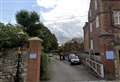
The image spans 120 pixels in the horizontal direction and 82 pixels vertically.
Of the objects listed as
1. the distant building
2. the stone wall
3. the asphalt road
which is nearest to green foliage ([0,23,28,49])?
the stone wall

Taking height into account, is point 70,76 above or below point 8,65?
below

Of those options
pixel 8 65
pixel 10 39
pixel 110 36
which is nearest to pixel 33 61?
pixel 8 65

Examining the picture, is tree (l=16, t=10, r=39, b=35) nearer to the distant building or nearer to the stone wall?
the distant building

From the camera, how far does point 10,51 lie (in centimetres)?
1376

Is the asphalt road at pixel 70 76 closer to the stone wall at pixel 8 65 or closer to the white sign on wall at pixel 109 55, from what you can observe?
the white sign on wall at pixel 109 55

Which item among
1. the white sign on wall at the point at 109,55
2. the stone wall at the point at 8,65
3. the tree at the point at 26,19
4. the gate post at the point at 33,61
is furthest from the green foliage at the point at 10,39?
the tree at the point at 26,19

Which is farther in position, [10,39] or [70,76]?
[70,76]

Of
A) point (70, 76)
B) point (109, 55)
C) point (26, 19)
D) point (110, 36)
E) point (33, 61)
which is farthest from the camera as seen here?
point (26, 19)

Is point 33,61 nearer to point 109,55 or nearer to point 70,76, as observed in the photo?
point 70,76

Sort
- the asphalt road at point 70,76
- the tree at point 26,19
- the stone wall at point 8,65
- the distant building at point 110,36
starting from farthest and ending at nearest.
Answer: the tree at point 26,19, the distant building at point 110,36, the asphalt road at point 70,76, the stone wall at point 8,65

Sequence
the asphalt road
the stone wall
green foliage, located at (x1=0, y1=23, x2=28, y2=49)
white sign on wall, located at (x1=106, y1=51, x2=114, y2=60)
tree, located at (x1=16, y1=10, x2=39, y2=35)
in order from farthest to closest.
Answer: tree, located at (x1=16, y1=10, x2=39, y2=35), white sign on wall, located at (x1=106, y1=51, x2=114, y2=60), the asphalt road, green foliage, located at (x1=0, y1=23, x2=28, y2=49), the stone wall

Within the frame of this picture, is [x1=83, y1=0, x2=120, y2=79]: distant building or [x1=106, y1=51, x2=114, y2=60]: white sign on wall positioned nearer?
[x1=106, y1=51, x2=114, y2=60]: white sign on wall

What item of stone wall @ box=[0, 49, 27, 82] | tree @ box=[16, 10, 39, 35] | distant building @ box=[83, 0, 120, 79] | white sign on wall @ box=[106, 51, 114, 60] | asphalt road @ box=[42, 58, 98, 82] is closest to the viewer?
stone wall @ box=[0, 49, 27, 82]

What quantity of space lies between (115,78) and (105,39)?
3.85 m
